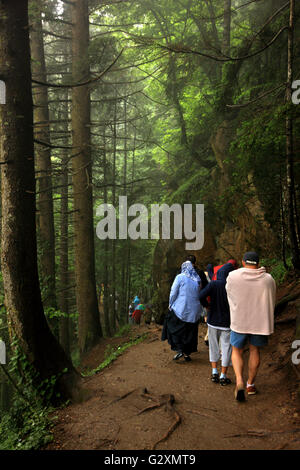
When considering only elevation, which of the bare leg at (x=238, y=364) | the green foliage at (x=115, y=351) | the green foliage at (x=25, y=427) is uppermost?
the bare leg at (x=238, y=364)

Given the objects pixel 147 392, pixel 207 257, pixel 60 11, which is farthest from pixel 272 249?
pixel 60 11

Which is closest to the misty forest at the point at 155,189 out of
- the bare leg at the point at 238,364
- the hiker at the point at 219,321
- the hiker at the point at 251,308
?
the bare leg at the point at 238,364

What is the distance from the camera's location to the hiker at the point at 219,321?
5000mm

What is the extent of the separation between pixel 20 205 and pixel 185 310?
3.99 m

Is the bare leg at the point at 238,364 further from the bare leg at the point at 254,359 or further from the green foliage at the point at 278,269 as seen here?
the green foliage at the point at 278,269

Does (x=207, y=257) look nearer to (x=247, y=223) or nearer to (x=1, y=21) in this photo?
(x=247, y=223)

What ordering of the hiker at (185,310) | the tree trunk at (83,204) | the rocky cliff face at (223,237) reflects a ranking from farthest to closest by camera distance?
the tree trunk at (83,204)
the rocky cliff face at (223,237)
the hiker at (185,310)

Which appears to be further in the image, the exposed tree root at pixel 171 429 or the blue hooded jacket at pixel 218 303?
the blue hooded jacket at pixel 218 303

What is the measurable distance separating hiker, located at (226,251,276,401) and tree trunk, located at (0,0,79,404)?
292cm

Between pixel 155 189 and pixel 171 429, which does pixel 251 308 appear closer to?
pixel 171 429

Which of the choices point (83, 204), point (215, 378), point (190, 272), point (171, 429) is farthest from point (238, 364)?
point (83, 204)

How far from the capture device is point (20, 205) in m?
4.65

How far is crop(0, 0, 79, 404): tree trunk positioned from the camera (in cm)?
454

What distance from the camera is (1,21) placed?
14.5ft
